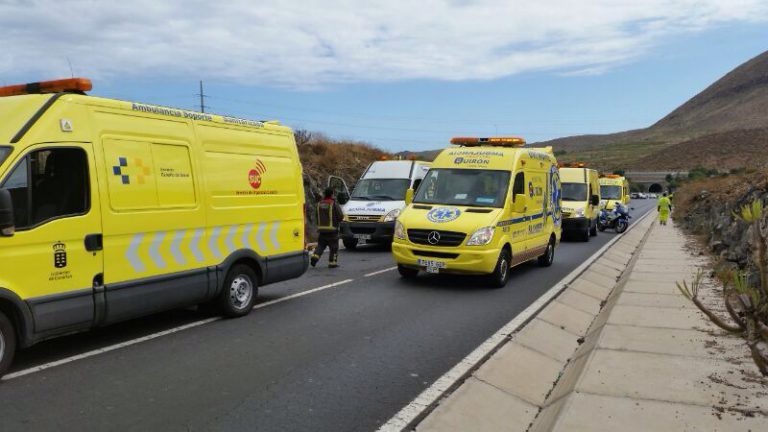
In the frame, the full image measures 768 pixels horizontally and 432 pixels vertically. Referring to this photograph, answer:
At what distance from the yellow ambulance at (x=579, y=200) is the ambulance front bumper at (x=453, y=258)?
11388 millimetres

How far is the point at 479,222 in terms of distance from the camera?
10.2m

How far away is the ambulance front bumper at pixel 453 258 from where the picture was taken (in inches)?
394

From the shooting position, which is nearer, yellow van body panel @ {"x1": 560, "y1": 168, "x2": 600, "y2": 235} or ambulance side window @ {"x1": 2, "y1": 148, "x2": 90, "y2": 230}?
ambulance side window @ {"x1": 2, "y1": 148, "x2": 90, "y2": 230}

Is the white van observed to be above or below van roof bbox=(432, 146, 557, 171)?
below

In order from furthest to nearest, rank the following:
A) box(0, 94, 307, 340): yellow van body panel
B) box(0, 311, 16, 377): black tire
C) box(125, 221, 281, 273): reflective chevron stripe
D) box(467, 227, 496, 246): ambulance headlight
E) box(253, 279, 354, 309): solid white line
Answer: box(467, 227, 496, 246): ambulance headlight, box(253, 279, 354, 309): solid white line, box(125, 221, 281, 273): reflective chevron stripe, box(0, 94, 307, 340): yellow van body panel, box(0, 311, 16, 377): black tire

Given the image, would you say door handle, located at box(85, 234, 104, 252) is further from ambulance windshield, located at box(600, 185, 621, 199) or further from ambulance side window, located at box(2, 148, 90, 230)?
ambulance windshield, located at box(600, 185, 621, 199)

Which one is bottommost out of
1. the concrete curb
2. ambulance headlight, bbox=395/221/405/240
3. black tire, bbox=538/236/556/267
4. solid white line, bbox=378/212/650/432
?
the concrete curb

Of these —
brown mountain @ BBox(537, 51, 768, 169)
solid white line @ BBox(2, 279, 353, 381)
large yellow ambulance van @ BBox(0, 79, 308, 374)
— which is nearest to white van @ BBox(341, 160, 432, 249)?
solid white line @ BBox(2, 279, 353, 381)

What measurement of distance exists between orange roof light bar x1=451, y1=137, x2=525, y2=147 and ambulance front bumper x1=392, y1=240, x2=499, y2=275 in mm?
3158

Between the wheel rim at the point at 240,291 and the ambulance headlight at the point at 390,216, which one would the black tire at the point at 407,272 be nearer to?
the wheel rim at the point at 240,291

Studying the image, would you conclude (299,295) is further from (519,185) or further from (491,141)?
(491,141)

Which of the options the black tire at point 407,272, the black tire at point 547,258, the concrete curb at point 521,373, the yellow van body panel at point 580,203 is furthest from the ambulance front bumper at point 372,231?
the yellow van body panel at point 580,203

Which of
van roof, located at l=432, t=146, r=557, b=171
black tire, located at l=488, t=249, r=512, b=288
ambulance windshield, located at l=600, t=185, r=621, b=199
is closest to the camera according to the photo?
black tire, located at l=488, t=249, r=512, b=288

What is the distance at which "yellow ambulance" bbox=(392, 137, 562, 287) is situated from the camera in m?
10.1
